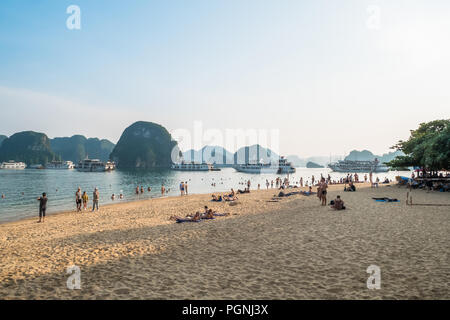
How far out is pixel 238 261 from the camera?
767 cm

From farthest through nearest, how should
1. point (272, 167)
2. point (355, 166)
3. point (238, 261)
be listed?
point (355, 166) → point (272, 167) → point (238, 261)

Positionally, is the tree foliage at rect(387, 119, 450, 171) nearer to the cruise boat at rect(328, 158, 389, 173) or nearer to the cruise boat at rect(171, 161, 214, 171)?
the cruise boat at rect(328, 158, 389, 173)

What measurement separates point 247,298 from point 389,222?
10271 mm

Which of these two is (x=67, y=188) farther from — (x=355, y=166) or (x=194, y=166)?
(x=355, y=166)

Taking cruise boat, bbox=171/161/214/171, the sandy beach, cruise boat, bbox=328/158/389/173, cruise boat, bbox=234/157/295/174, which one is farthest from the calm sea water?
cruise boat, bbox=328/158/389/173

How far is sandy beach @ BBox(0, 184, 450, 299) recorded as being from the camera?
5645 mm

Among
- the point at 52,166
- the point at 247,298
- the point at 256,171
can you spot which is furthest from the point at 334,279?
the point at 52,166

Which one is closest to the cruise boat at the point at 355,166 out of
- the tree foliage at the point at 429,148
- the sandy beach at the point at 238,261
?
the tree foliage at the point at 429,148

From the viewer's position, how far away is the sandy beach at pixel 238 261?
5.64m

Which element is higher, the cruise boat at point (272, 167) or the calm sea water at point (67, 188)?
the cruise boat at point (272, 167)

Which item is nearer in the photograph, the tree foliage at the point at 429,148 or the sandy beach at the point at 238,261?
the sandy beach at the point at 238,261

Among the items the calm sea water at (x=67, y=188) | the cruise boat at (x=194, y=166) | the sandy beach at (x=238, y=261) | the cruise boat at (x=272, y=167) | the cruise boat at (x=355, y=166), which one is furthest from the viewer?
the cruise boat at (x=194, y=166)

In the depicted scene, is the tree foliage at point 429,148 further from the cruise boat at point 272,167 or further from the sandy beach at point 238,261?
the cruise boat at point 272,167

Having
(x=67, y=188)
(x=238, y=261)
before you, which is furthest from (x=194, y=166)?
(x=238, y=261)
